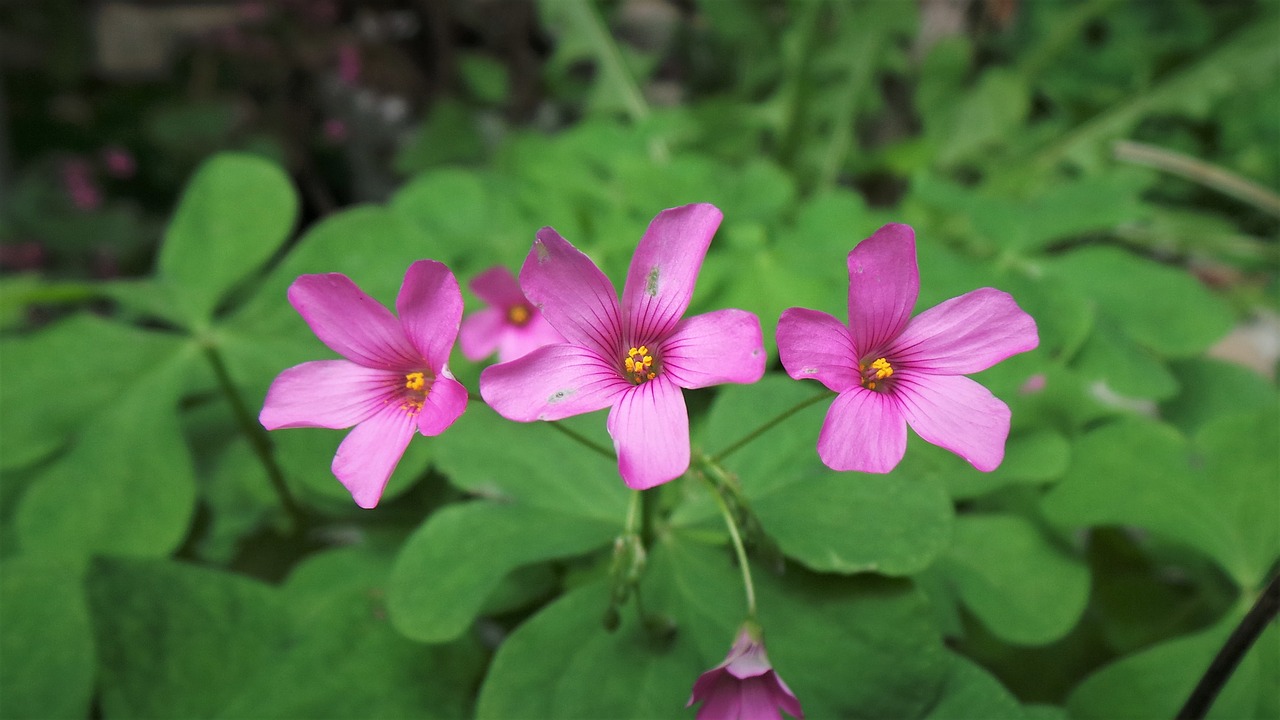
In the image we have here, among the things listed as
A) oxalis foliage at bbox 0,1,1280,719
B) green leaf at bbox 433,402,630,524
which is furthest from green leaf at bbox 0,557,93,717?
green leaf at bbox 433,402,630,524

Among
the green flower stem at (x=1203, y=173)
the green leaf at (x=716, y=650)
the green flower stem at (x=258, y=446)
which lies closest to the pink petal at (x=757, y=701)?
the green leaf at (x=716, y=650)

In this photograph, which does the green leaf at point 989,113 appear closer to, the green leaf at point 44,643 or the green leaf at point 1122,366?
the green leaf at point 1122,366

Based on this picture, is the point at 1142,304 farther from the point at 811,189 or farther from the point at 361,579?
the point at 361,579

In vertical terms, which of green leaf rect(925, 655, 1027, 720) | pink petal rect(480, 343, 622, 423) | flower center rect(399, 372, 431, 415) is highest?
pink petal rect(480, 343, 622, 423)

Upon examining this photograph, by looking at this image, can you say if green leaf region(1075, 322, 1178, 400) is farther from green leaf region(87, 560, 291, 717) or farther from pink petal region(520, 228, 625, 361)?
green leaf region(87, 560, 291, 717)

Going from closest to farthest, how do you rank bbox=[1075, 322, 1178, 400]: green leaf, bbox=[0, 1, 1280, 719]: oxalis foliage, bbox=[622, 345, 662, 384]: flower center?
bbox=[622, 345, 662, 384]: flower center → bbox=[0, 1, 1280, 719]: oxalis foliage → bbox=[1075, 322, 1178, 400]: green leaf

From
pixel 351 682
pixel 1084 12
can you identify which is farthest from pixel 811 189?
pixel 351 682
